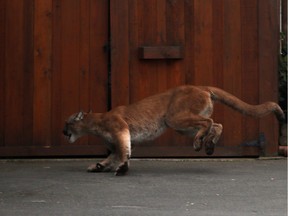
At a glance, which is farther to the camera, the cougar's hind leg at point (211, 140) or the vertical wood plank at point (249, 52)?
the vertical wood plank at point (249, 52)

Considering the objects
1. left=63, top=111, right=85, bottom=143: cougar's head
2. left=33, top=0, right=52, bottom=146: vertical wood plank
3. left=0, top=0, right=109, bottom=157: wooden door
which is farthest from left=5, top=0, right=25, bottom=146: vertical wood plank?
left=63, top=111, right=85, bottom=143: cougar's head

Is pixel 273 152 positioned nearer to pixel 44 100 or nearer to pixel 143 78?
pixel 143 78

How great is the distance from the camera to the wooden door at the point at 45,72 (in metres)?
9.78

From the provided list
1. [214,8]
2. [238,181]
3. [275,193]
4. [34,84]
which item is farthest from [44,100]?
[275,193]

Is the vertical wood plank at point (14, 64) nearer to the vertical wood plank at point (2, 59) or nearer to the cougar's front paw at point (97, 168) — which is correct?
the vertical wood plank at point (2, 59)

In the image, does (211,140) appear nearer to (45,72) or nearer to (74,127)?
(74,127)

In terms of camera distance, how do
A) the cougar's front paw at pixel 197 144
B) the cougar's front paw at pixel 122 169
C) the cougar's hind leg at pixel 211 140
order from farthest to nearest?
1. the cougar's hind leg at pixel 211 140
2. the cougar's front paw at pixel 197 144
3. the cougar's front paw at pixel 122 169

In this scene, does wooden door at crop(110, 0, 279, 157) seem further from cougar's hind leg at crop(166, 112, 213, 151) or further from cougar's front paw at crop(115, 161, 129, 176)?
cougar's front paw at crop(115, 161, 129, 176)

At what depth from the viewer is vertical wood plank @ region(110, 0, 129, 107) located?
981 cm

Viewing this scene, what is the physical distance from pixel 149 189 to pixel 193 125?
1.42 m

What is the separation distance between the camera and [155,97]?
8.91 m

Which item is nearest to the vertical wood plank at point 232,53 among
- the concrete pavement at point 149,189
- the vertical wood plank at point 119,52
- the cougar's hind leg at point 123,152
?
the concrete pavement at point 149,189

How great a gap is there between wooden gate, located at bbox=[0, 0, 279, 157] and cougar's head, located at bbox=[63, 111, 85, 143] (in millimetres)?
923

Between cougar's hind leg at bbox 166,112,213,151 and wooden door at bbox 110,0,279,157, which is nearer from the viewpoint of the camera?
cougar's hind leg at bbox 166,112,213,151
